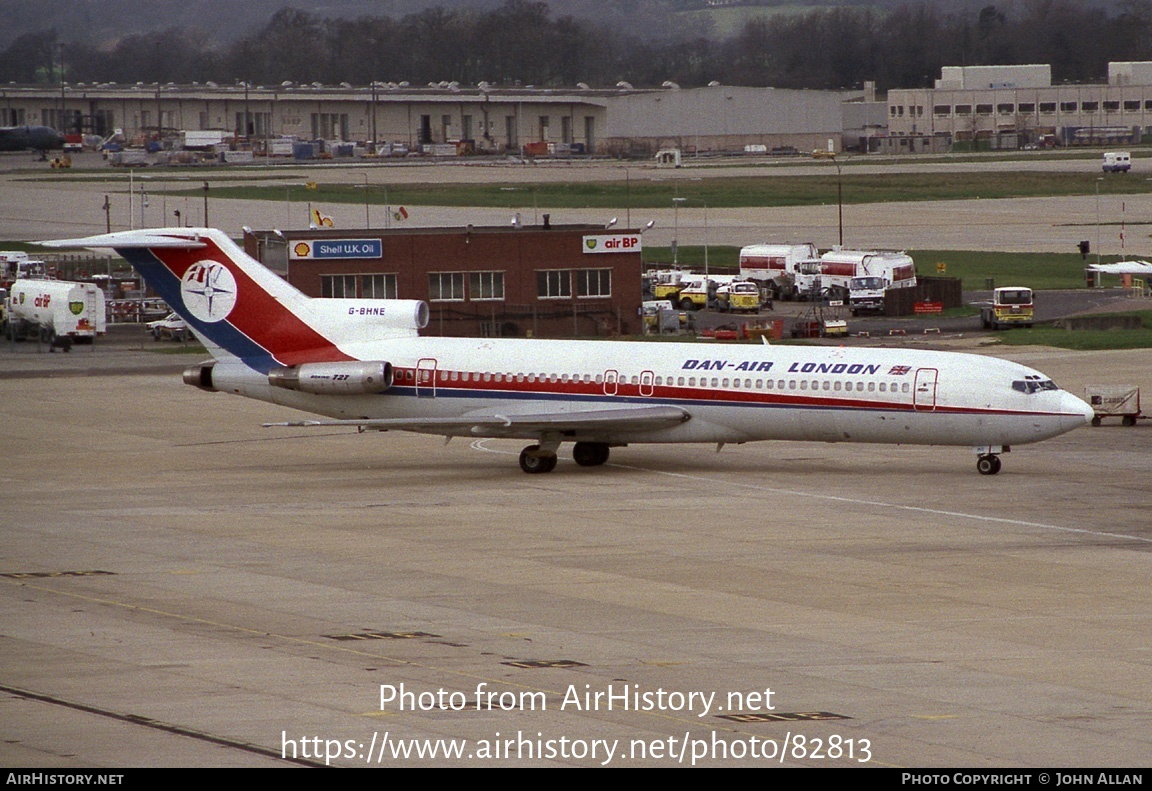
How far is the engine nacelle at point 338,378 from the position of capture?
44531mm

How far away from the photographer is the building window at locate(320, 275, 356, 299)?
76.1 m

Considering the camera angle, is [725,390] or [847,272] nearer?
[725,390]

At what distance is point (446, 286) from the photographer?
77812 millimetres

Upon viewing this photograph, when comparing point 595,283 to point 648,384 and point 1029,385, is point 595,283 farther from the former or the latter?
point 1029,385

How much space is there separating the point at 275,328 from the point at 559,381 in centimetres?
794

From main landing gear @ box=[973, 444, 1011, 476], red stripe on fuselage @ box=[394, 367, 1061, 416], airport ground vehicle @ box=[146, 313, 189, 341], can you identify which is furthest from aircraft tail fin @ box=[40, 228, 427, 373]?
airport ground vehicle @ box=[146, 313, 189, 341]

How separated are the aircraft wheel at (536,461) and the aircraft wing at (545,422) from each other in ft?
2.31

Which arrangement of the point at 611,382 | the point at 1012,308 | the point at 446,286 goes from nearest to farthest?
the point at 611,382, the point at 1012,308, the point at 446,286

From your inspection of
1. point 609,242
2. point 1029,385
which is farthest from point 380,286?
point 1029,385

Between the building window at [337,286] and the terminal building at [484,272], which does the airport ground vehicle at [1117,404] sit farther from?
the building window at [337,286]

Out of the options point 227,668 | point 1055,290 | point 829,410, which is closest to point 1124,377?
point 829,410

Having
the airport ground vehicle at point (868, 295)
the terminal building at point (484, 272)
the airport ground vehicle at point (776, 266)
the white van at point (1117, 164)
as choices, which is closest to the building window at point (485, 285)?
the terminal building at point (484, 272)

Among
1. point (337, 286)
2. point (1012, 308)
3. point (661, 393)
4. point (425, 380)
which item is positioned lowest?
point (661, 393)

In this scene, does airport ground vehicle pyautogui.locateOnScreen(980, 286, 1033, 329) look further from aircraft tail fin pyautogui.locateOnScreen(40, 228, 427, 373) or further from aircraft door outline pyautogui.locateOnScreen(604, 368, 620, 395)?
aircraft tail fin pyautogui.locateOnScreen(40, 228, 427, 373)
